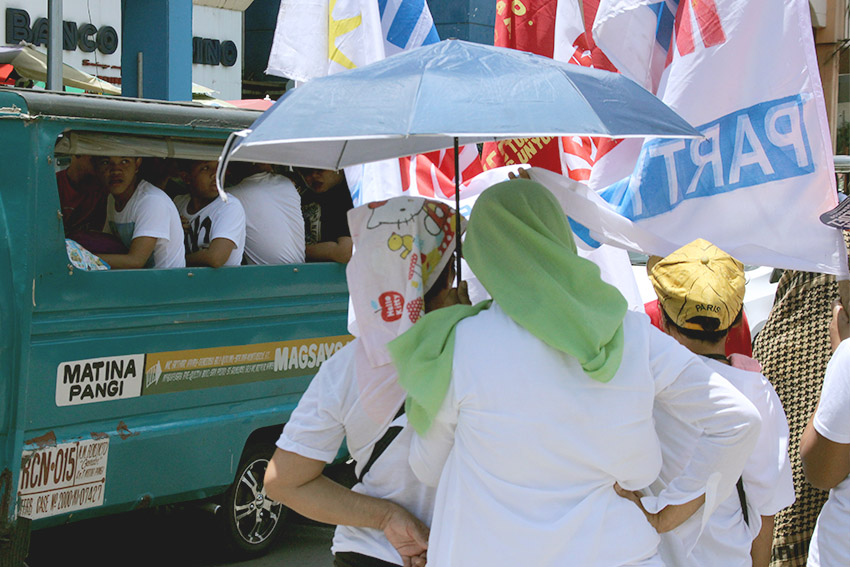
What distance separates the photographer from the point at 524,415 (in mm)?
2066

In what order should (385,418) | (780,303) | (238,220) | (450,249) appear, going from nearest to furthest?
(385,418) < (450,249) < (780,303) < (238,220)

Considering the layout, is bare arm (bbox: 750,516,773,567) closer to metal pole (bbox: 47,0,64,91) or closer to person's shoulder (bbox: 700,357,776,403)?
person's shoulder (bbox: 700,357,776,403)

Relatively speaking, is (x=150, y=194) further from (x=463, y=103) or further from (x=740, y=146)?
(x=463, y=103)

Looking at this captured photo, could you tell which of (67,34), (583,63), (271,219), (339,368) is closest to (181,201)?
(271,219)

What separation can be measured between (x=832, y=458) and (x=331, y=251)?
349 cm

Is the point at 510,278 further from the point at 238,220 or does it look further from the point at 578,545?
the point at 238,220

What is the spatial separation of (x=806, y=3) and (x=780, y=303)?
115 centimetres

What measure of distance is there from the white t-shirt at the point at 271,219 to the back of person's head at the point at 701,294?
3.21 metres

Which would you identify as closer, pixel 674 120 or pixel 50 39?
pixel 674 120

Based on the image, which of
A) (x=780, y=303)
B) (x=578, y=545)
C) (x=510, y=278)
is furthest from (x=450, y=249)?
(x=780, y=303)

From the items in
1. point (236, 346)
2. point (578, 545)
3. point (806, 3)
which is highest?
point (806, 3)

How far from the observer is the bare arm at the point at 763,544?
2.69 meters

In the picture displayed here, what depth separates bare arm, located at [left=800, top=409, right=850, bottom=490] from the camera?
9.11ft

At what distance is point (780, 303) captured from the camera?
3.79 meters
